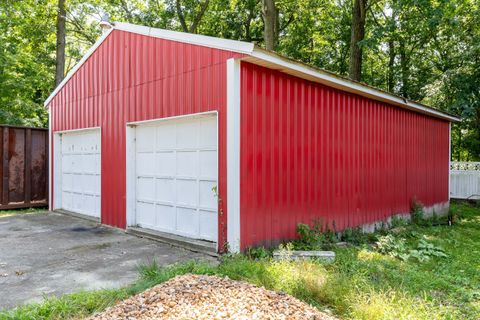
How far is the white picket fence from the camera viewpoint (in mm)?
13875

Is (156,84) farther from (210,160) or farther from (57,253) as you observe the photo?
(57,253)

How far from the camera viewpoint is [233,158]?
5.02 meters

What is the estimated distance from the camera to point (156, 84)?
21.3 feet

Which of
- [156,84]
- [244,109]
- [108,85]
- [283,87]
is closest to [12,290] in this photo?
[244,109]

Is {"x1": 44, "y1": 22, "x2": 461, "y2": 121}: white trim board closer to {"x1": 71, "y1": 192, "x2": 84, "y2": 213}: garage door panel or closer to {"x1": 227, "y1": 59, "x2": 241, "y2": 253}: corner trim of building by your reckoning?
{"x1": 227, "y1": 59, "x2": 241, "y2": 253}: corner trim of building

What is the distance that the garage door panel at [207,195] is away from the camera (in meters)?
5.58

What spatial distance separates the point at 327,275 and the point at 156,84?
4281mm

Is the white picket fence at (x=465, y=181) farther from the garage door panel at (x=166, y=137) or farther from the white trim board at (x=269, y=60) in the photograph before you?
the garage door panel at (x=166, y=137)

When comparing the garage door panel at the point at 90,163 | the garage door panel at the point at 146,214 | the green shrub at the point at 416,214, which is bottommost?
the green shrub at the point at 416,214

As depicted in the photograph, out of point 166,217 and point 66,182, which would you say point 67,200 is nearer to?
point 66,182

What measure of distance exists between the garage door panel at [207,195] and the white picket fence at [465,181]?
39.8 feet

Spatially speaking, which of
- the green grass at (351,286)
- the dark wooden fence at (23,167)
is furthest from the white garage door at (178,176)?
the dark wooden fence at (23,167)

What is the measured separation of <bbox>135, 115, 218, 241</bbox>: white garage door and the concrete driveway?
472mm

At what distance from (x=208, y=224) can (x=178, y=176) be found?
1.02 metres
